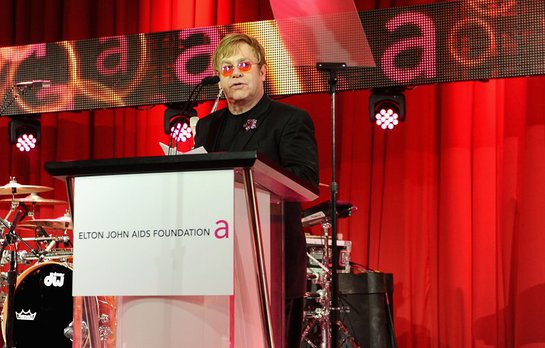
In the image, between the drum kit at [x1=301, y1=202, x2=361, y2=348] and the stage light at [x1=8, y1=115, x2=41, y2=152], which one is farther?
the stage light at [x1=8, y1=115, x2=41, y2=152]

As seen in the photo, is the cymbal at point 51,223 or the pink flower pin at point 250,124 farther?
the cymbal at point 51,223

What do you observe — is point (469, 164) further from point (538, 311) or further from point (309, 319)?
point (309, 319)

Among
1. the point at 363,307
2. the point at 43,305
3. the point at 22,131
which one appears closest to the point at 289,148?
the point at 363,307

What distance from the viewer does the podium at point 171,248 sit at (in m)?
1.64

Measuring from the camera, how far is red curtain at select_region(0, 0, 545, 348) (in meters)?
5.24

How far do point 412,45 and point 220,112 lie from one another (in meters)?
2.85

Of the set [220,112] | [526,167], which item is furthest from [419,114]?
[220,112]

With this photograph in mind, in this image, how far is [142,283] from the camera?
1681 mm

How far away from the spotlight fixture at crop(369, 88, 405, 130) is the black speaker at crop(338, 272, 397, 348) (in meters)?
1.07

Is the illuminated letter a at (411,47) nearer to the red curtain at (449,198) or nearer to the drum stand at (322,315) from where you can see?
the red curtain at (449,198)

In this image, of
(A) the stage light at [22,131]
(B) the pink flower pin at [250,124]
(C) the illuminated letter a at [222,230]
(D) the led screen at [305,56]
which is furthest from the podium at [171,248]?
(A) the stage light at [22,131]

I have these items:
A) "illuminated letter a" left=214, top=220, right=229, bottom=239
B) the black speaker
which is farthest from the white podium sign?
the black speaker

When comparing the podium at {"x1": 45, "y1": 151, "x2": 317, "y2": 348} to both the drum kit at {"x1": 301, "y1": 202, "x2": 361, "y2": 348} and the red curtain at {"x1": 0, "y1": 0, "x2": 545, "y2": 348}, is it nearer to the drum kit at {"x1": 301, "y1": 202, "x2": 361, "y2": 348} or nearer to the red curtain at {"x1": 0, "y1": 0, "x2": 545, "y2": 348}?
the drum kit at {"x1": 301, "y1": 202, "x2": 361, "y2": 348}

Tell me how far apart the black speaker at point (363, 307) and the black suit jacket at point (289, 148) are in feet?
8.75
